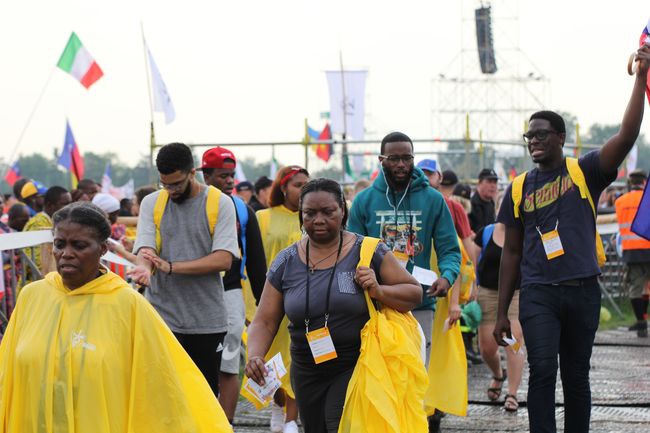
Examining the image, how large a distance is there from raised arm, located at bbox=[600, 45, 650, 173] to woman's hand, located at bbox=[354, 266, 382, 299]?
5.62ft

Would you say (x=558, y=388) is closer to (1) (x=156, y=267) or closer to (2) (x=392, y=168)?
(2) (x=392, y=168)

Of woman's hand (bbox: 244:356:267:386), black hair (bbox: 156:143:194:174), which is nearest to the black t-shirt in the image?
black hair (bbox: 156:143:194:174)

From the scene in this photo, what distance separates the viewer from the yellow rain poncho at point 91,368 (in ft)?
14.7

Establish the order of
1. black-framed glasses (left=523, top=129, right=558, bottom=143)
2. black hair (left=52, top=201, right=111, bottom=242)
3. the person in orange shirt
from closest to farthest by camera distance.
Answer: black hair (left=52, top=201, right=111, bottom=242)
black-framed glasses (left=523, top=129, right=558, bottom=143)
the person in orange shirt

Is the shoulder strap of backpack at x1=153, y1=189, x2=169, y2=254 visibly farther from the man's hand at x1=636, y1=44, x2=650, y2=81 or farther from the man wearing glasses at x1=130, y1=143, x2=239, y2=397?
the man's hand at x1=636, y1=44, x2=650, y2=81

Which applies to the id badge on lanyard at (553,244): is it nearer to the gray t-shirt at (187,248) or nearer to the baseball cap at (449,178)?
the gray t-shirt at (187,248)

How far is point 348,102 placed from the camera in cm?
2270

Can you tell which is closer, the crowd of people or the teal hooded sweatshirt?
the crowd of people

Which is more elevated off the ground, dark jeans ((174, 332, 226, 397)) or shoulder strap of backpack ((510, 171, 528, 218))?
shoulder strap of backpack ((510, 171, 528, 218))

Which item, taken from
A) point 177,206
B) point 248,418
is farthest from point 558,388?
point 177,206

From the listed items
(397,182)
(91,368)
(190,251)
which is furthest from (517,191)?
(91,368)

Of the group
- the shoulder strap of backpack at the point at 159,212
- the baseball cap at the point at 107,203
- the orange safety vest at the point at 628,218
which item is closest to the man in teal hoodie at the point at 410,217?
the shoulder strap of backpack at the point at 159,212

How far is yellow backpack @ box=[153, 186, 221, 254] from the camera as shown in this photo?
670cm

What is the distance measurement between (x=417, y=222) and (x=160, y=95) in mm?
11714
